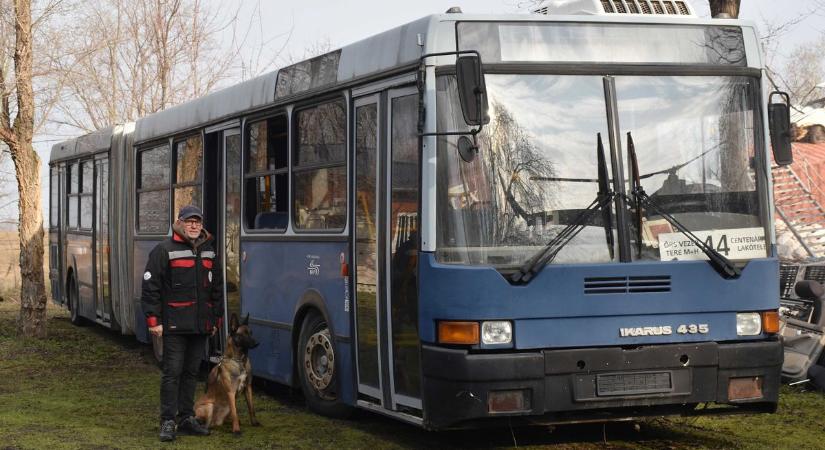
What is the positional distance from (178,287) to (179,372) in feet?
2.19

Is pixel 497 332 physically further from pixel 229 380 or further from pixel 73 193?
pixel 73 193

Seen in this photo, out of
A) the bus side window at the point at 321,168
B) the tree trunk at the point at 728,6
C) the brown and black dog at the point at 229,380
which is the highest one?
the tree trunk at the point at 728,6

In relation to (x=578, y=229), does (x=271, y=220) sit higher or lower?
higher

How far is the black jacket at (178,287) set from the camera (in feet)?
32.8

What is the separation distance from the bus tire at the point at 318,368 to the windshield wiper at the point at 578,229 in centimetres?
268

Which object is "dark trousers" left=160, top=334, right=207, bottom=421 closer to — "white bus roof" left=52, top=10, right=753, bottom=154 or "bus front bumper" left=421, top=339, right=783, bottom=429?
"white bus roof" left=52, top=10, right=753, bottom=154

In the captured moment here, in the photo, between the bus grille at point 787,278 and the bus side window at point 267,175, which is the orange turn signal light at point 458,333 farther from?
the bus grille at point 787,278

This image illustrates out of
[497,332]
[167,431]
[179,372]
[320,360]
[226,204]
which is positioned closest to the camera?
[497,332]

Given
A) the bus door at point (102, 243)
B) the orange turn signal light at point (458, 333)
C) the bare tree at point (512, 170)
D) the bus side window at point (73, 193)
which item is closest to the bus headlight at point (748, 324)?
the bare tree at point (512, 170)

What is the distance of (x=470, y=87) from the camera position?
8.01 metres

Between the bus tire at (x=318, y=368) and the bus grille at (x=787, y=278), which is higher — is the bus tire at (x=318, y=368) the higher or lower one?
the lower one

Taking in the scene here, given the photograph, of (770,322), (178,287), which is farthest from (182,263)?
(770,322)

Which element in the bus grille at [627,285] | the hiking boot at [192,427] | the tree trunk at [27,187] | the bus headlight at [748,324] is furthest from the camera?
the tree trunk at [27,187]

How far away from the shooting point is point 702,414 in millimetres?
8875
